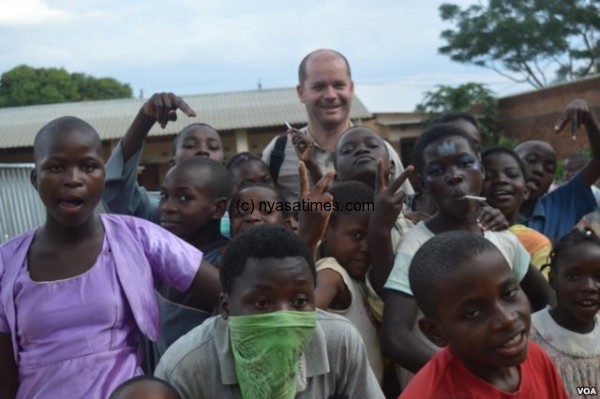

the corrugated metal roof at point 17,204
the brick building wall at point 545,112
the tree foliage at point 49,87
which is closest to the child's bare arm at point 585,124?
the corrugated metal roof at point 17,204

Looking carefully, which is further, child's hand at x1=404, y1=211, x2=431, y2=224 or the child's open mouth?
child's hand at x1=404, y1=211, x2=431, y2=224

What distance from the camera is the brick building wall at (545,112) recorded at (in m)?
Result: 18.8

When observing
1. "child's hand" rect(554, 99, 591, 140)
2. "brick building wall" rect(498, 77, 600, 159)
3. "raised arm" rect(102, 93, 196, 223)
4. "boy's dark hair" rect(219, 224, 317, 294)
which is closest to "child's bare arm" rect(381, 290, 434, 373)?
"boy's dark hair" rect(219, 224, 317, 294)

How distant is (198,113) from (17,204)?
1088 centimetres

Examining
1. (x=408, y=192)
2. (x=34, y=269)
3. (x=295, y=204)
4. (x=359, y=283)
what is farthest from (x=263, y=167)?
(x=34, y=269)

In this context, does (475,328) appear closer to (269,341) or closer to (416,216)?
(269,341)

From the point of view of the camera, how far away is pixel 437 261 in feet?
6.84

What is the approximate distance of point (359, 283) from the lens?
294 centimetres

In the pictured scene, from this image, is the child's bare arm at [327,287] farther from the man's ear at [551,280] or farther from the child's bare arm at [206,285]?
A: the man's ear at [551,280]

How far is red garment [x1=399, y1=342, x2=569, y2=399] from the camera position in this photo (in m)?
1.96

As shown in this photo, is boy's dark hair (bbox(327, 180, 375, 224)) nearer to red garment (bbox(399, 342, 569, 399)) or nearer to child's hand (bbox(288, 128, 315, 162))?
child's hand (bbox(288, 128, 315, 162))

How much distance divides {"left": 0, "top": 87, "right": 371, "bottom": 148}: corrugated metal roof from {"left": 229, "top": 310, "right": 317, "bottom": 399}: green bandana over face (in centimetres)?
1595

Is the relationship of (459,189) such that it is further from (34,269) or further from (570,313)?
(34,269)

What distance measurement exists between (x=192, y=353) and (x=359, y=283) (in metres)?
0.98
